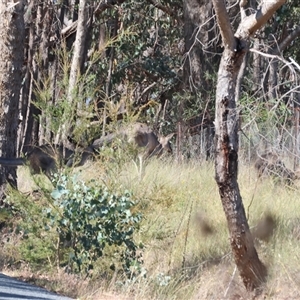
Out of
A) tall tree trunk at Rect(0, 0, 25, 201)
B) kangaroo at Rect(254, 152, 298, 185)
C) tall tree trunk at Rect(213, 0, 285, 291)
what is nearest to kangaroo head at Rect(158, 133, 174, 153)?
kangaroo at Rect(254, 152, 298, 185)

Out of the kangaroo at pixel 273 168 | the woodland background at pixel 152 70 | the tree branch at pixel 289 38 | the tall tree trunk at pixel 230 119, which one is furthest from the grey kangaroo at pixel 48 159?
the tree branch at pixel 289 38

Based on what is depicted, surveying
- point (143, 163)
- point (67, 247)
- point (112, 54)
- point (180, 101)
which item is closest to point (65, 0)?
point (112, 54)

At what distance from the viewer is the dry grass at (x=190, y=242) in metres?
9.02

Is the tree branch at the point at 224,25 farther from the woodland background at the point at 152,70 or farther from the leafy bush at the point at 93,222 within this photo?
the leafy bush at the point at 93,222

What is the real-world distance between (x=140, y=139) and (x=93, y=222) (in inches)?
153

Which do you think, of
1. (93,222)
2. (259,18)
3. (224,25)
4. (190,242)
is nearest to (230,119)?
(224,25)

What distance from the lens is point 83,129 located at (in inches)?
394

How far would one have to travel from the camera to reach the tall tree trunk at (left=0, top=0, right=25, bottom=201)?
12.3 metres

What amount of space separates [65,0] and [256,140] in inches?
642

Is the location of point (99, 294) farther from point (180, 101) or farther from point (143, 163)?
point (180, 101)

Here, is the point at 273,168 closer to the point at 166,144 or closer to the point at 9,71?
the point at 9,71

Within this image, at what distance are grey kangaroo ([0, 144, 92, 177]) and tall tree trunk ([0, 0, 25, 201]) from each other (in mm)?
528

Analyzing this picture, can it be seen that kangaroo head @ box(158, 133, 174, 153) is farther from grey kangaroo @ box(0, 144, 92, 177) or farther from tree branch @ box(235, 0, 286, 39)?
tree branch @ box(235, 0, 286, 39)

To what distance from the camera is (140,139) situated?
13.0 meters
